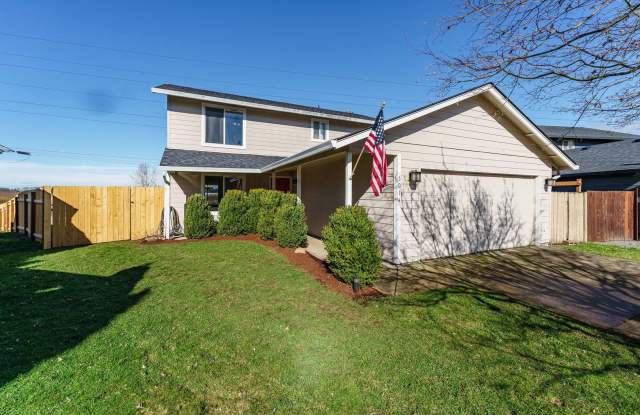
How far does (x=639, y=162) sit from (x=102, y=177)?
165 ft

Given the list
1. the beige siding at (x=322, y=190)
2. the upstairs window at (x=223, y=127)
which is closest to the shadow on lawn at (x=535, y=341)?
the beige siding at (x=322, y=190)

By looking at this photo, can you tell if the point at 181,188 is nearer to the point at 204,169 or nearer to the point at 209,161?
the point at 209,161

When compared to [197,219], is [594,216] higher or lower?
higher

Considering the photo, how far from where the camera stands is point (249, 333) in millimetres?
3479

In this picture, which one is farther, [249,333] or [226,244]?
[226,244]

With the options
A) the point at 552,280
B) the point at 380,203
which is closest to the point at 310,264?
the point at 380,203

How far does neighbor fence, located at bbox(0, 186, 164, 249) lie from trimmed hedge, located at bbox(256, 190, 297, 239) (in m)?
4.33

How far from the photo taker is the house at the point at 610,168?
1323 centimetres

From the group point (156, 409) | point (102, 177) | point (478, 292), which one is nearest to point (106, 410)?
point (156, 409)

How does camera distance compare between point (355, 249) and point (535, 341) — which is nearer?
point (535, 341)

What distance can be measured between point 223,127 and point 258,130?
4.85ft

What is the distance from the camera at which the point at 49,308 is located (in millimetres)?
4098

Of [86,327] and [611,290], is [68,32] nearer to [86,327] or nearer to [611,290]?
[86,327]

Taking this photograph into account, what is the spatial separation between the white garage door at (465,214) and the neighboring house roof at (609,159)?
26.4 ft
